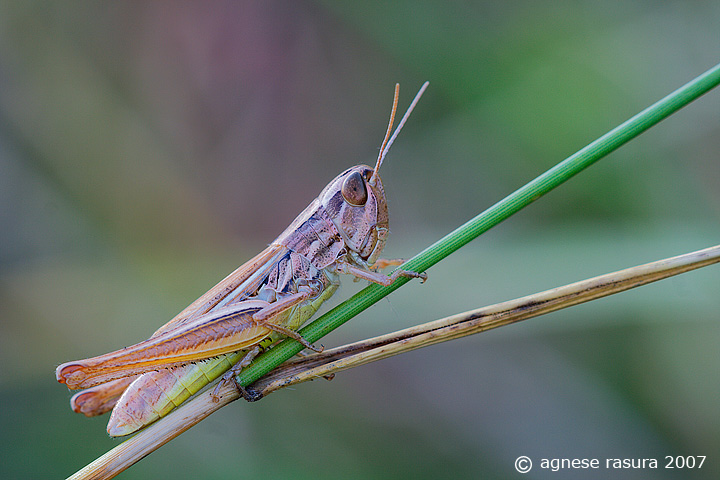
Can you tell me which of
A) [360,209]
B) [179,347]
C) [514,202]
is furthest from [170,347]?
[514,202]

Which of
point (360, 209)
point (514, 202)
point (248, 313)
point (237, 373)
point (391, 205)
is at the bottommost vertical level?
point (514, 202)

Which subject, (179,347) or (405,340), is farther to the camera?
(179,347)

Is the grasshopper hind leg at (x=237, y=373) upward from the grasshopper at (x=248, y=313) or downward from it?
downward

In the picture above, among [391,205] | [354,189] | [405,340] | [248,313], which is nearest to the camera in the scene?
[405,340]

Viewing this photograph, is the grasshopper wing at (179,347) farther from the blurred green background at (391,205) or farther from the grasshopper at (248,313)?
the blurred green background at (391,205)

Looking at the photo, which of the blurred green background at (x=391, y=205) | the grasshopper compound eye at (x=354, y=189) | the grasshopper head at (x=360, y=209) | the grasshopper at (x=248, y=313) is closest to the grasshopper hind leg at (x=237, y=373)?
the grasshopper at (x=248, y=313)

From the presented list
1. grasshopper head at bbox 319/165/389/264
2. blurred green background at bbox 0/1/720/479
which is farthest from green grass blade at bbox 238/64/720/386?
blurred green background at bbox 0/1/720/479

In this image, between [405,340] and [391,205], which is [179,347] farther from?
[391,205]
